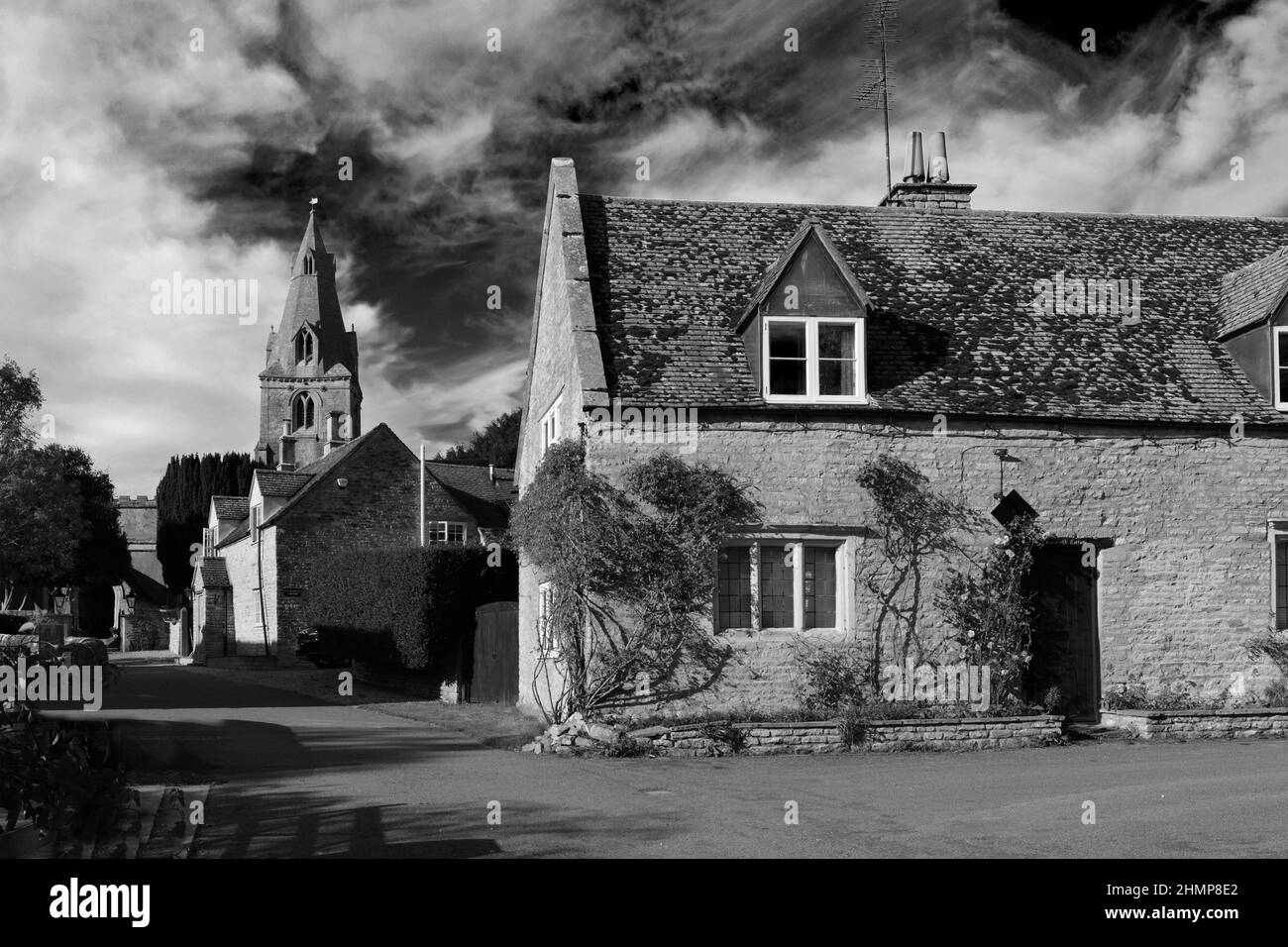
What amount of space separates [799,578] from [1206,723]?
5.92 metres

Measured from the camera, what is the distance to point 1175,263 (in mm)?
21172

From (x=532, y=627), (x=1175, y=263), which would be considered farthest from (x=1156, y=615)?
(x=532, y=627)

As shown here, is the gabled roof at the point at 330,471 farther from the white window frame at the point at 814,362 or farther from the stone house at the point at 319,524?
the white window frame at the point at 814,362

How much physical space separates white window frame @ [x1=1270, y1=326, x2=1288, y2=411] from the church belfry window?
90390mm

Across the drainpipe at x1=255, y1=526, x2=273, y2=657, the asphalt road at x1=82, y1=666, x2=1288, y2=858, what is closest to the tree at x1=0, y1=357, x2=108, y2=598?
the drainpipe at x1=255, y1=526, x2=273, y2=657

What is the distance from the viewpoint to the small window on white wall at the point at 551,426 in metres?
19.7

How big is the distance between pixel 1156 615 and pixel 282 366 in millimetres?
92415

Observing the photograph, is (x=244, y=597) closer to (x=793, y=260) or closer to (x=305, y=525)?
(x=305, y=525)

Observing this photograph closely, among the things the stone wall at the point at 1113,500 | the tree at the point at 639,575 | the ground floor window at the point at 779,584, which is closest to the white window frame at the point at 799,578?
the ground floor window at the point at 779,584

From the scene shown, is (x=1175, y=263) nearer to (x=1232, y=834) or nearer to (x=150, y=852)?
(x=1232, y=834)

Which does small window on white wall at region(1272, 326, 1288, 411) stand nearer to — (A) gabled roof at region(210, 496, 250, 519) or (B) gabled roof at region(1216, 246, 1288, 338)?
(B) gabled roof at region(1216, 246, 1288, 338)

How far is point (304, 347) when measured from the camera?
101812 mm

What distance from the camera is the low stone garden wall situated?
16.7 metres

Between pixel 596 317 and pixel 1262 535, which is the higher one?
pixel 596 317
